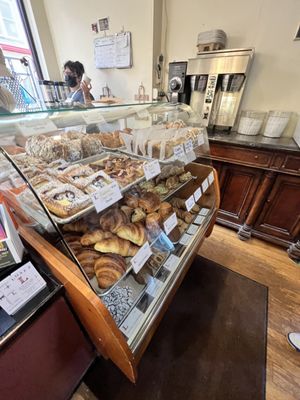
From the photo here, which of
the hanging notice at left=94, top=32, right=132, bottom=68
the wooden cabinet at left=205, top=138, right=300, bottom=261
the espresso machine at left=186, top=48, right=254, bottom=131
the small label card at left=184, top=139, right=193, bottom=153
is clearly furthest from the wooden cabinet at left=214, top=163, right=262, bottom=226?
the hanging notice at left=94, top=32, right=132, bottom=68

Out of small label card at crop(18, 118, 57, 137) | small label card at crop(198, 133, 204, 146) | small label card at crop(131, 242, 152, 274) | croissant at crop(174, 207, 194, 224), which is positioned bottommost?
croissant at crop(174, 207, 194, 224)

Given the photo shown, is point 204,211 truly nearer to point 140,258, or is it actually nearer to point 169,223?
point 169,223

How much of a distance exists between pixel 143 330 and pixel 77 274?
356 mm

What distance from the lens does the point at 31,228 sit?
2.37 ft

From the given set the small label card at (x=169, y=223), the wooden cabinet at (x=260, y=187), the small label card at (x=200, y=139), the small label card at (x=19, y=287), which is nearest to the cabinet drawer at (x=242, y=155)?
the wooden cabinet at (x=260, y=187)

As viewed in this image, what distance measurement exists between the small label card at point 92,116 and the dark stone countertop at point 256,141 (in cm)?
109

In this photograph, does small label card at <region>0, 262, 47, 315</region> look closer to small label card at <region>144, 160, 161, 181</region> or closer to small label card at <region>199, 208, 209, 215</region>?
small label card at <region>144, 160, 161, 181</region>

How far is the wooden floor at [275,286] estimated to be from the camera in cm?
98

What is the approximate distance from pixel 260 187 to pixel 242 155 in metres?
0.34

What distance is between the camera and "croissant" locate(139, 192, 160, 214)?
88 centimetres

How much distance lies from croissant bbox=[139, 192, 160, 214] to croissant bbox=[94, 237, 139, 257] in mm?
203

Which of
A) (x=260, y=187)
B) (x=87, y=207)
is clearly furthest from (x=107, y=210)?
(x=260, y=187)

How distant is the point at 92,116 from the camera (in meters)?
0.91

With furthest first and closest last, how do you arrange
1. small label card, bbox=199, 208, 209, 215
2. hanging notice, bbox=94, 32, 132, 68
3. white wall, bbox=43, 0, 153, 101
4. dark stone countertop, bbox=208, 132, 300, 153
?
hanging notice, bbox=94, 32, 132, 68
white wall, bbox=43, 0, 153, 101
dark stone countertop, bbox=208, 132, 300, 153
small label card, bbox=199, 208, 209, 215
